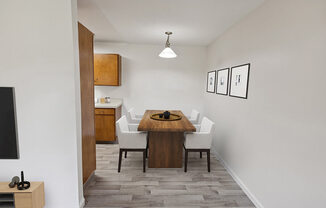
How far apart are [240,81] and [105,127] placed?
2.97 meters

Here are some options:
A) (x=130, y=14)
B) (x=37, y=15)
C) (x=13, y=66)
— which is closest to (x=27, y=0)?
(x=37, y=15)

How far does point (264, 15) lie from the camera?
1980mm

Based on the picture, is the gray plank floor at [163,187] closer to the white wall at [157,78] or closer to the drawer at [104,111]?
the drawer at [104,111]

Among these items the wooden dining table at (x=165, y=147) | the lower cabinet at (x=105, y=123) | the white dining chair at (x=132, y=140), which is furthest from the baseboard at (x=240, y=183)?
the lower cabinet at (x=105, y=123)

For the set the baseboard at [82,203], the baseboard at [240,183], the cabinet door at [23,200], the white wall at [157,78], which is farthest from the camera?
the white wall at [157,78]

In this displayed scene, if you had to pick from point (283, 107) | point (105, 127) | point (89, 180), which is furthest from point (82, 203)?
point (283, 107)

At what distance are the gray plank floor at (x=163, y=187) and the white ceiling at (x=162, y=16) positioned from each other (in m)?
2.46

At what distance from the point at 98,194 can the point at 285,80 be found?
2.56 m

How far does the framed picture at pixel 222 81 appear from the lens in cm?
300

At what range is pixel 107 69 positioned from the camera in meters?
4.01

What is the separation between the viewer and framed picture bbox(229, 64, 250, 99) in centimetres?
233

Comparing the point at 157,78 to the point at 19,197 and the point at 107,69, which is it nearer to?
the point at 107,69

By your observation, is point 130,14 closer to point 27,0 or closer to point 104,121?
point 27,0

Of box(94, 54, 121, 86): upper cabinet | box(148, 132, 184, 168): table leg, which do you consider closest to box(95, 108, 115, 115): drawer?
box(94, 54, 121, 86): upper cabinet
